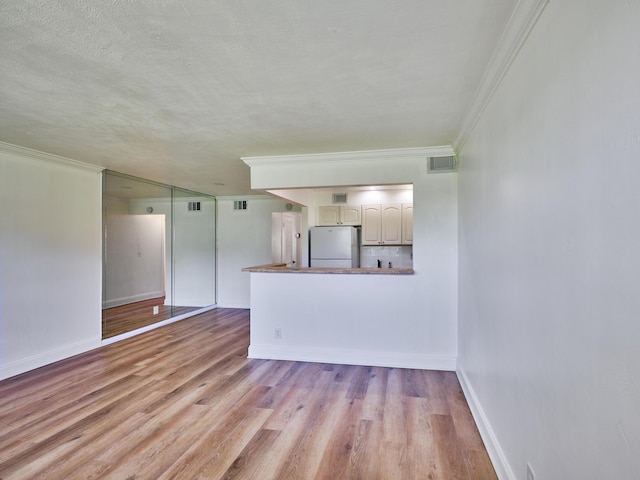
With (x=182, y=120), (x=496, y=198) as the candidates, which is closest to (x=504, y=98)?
(x=496, y=198)

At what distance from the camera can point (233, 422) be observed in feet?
8.23

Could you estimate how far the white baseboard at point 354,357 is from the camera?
3.56m

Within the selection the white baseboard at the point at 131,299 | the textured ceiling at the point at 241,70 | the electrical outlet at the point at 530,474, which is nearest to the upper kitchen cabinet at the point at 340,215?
the textured ceiling at the point at 241,70

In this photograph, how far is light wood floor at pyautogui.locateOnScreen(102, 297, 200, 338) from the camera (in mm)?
4621

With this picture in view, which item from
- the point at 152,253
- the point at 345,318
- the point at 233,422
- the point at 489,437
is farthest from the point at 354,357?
the point at 152,253

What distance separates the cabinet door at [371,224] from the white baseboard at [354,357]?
2.52m

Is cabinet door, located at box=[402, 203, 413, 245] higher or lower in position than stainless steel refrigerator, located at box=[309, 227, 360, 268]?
higher

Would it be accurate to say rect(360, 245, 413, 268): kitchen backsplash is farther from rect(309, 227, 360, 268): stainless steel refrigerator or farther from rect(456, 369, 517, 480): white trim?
rect(456, 369, 517, 480): white trim

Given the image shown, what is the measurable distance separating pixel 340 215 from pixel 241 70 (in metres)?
4.19

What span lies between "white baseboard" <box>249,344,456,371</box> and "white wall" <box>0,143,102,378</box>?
2216mm

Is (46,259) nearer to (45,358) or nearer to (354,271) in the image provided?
(45,358)

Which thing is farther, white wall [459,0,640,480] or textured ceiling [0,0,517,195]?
textured ceiling [0,0,517,195]

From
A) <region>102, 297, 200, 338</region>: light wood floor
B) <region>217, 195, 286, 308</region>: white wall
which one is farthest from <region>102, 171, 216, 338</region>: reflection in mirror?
<region>217, 195, 286, 308</region>: white wall

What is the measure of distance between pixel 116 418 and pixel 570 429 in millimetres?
2919
